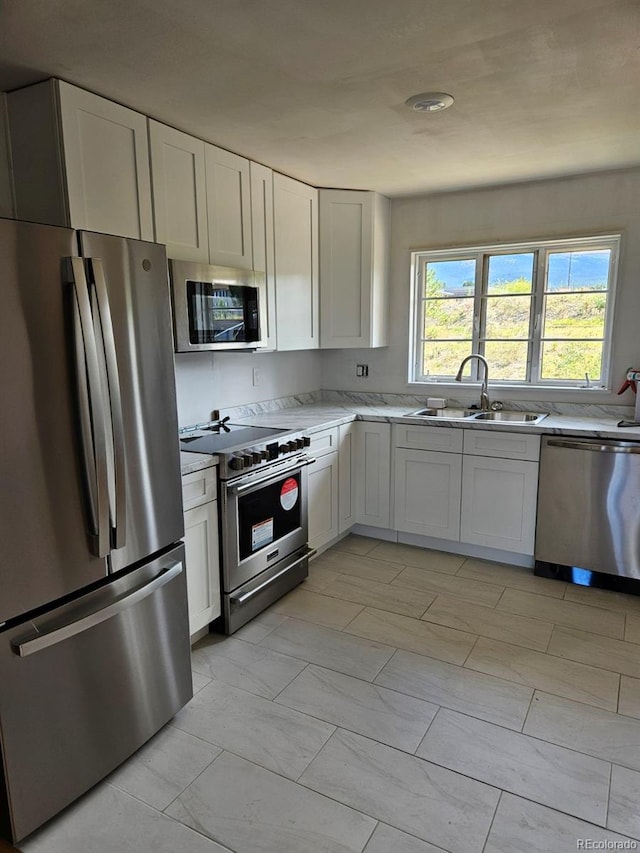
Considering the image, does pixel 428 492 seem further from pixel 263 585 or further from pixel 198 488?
pixel 198 488

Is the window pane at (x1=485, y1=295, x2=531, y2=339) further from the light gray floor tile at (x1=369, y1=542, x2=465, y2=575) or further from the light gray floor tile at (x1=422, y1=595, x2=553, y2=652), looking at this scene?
the light gray floor tile at (x1=422, y1=595, x2=553, y2=652)

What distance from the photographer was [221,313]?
2.79 m

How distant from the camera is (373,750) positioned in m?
1.97

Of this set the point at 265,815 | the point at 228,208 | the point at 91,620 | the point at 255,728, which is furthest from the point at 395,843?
the point at 228,208

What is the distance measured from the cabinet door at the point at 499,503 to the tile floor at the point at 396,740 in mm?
456

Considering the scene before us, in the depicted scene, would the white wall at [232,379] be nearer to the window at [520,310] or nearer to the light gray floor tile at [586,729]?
the window at [520,310]

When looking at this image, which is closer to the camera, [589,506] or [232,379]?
[589,506]

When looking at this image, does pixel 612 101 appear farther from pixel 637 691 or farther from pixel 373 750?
pixel 373 750

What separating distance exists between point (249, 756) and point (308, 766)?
22 centimetres

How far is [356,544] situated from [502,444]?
4.13ft

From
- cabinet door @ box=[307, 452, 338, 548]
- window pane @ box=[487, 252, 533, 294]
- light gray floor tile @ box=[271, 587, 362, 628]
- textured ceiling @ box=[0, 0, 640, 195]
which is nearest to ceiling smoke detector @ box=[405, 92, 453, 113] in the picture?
textured ceiling @ box=[0, 0, 640, 195]

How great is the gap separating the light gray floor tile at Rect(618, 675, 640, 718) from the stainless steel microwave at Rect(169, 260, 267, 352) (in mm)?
2378

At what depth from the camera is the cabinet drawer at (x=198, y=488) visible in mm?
2363

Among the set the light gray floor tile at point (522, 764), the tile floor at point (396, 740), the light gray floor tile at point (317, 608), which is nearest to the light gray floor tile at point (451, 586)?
the tile floor at point (396, 740)
